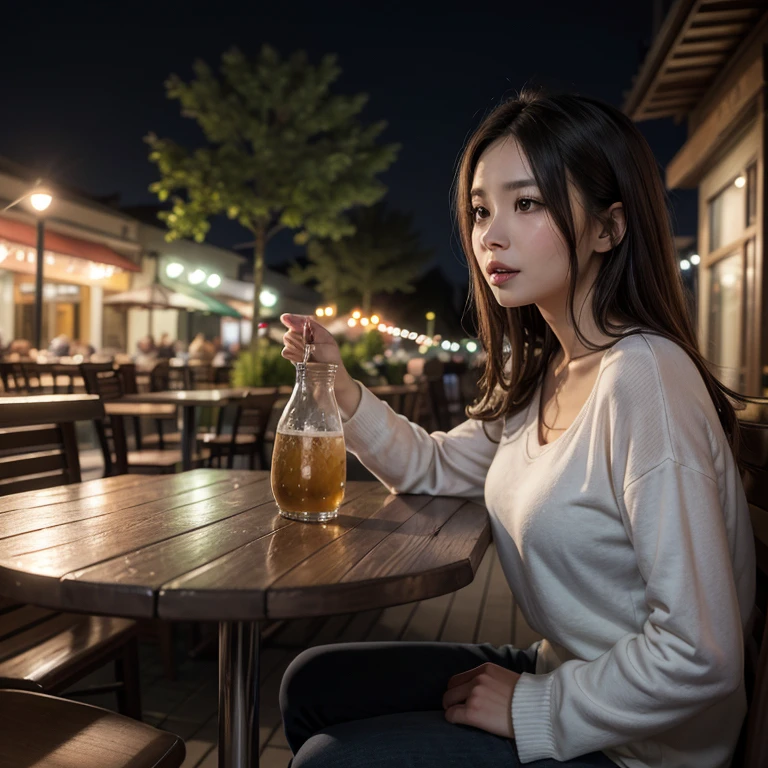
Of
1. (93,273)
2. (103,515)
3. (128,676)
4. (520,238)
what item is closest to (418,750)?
(103,515)

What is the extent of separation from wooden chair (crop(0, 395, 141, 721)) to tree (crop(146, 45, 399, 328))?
1041 cm

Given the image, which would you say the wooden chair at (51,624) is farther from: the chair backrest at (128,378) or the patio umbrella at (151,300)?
the patio umbrella at (151,300)

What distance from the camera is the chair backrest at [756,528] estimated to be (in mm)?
967

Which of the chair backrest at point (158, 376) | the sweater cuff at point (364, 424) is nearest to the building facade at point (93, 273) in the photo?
the chair backrest at point (158, 376)

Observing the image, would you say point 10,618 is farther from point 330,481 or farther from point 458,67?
point 458,67

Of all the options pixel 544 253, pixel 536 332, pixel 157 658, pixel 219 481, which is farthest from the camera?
pixel 157 658

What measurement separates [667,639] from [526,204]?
68 cm

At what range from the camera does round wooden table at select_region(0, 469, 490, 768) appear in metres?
0.82

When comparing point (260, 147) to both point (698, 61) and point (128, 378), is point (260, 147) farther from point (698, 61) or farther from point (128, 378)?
point (698, 61)

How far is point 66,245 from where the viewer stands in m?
15.9

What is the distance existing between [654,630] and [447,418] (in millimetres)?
5790

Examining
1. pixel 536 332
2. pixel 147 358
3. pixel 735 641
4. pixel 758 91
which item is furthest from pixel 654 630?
pixel 147 358

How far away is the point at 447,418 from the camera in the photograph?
22.0ft

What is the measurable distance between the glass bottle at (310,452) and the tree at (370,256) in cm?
2724
